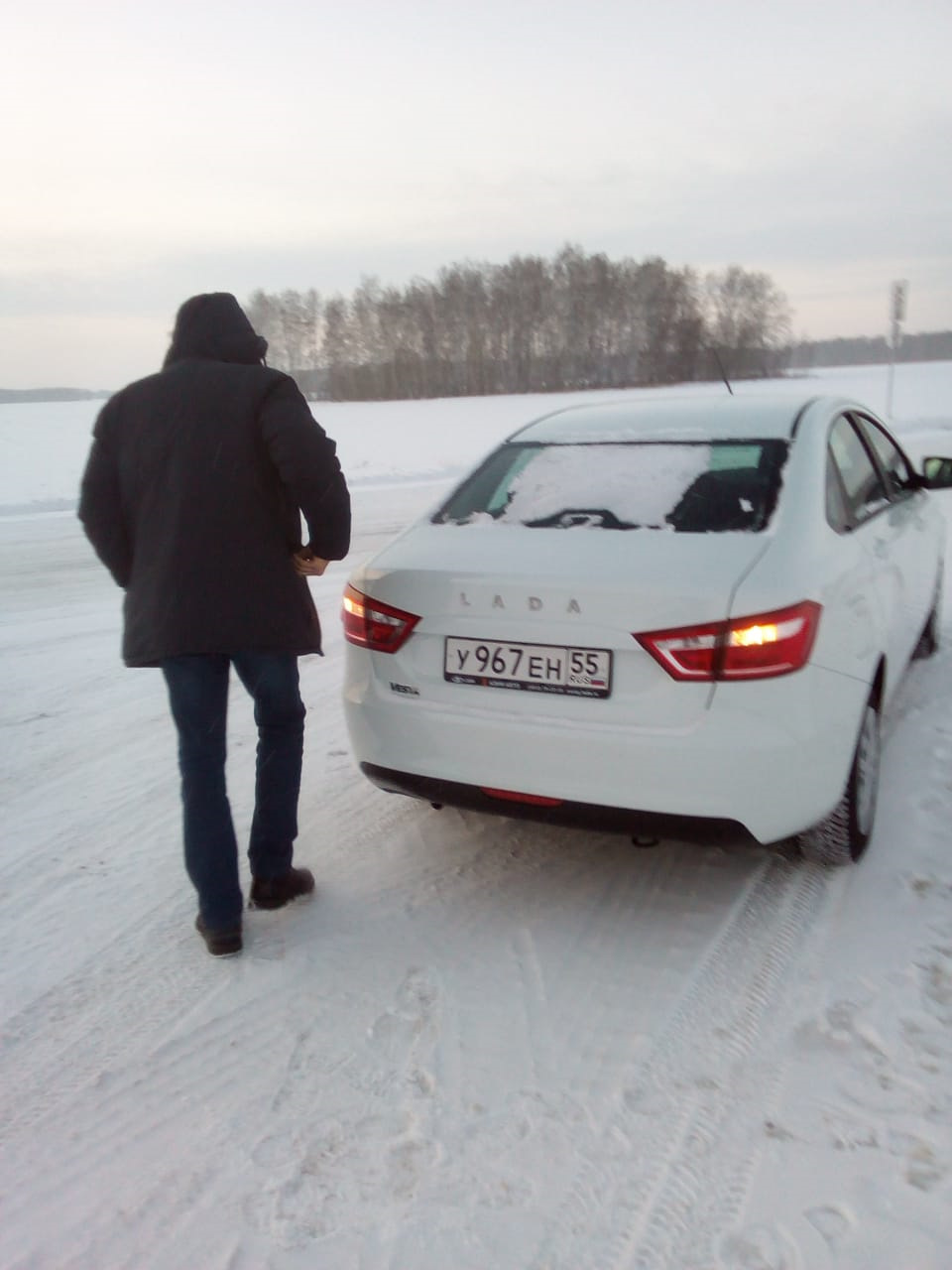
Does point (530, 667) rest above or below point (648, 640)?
below

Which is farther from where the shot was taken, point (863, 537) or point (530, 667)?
point (863, 537)

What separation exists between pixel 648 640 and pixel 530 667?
0.35m

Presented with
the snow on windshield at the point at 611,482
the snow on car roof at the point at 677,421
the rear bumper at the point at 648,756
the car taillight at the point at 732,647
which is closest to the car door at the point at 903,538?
the snow on car roof at the point at 677,421

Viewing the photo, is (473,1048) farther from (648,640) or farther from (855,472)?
(855,472)

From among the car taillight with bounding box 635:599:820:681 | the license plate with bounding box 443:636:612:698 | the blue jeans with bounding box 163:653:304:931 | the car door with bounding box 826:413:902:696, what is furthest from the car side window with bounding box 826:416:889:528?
the blue jeans with bounding box 163:653:304:931

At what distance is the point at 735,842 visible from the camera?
8.56 feet

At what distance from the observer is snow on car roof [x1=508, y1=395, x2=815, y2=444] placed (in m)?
3.32

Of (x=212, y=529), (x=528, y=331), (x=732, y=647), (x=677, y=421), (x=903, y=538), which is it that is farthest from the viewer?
(x=528, y=331)

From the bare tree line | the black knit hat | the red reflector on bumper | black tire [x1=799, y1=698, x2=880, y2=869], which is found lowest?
black tire [x1=799, y1=698, x2=880, y2=869]

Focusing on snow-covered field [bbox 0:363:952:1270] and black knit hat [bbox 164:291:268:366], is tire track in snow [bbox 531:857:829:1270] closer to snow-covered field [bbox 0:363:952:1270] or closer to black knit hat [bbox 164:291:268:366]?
snow-covered field [bbox 0:363:952:1270]

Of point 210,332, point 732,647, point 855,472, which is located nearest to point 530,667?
point 732,647

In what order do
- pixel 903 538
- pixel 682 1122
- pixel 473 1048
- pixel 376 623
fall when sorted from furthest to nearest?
pixel 903 538 → pixel 376 623 → pixel 473 1048 → pixel 682 1122

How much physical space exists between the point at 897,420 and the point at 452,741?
1172 inches

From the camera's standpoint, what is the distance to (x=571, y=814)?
2730 millimetres
